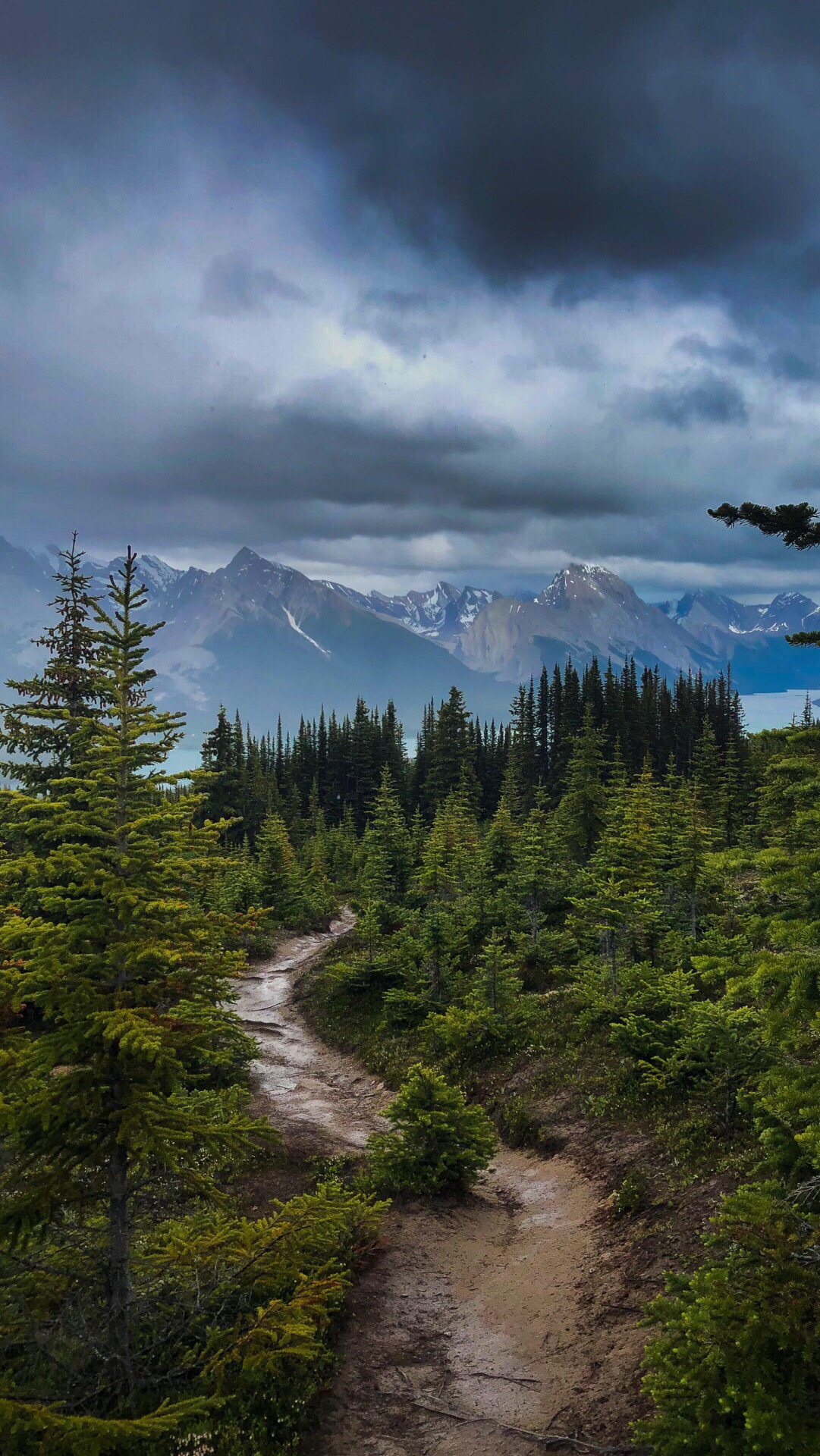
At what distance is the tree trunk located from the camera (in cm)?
780

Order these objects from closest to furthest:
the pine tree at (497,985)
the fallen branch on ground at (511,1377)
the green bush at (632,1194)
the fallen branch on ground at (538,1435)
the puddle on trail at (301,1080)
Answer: the fallen branch on ground at (538,1435)
the fallen branch on ground at (511,1377)
the green bush at (632,1194)
the puddle on trail at (301,1080)
the pine tree at (497,985)

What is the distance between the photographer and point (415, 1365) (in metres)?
9.86

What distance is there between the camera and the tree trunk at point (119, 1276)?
7801 mm

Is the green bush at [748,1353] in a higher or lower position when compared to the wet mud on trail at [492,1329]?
higher

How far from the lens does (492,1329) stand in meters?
10.7

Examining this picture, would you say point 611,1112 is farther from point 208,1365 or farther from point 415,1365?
point 208,1365

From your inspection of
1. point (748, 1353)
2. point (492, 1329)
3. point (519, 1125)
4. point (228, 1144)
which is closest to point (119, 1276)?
point (228, 1144)

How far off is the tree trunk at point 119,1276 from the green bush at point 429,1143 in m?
6.80

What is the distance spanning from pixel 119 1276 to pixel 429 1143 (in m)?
7.77

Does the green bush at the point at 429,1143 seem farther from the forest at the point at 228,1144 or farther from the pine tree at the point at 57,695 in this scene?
the pine tree at the point at 57,695

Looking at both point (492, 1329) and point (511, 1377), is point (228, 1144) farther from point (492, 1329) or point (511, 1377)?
point (492, 1329)

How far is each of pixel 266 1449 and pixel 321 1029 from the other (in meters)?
20.1

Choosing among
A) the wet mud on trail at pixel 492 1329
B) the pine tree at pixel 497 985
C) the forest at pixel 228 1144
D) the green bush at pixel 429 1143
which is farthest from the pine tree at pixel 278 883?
the green bush at pixel 429 1143

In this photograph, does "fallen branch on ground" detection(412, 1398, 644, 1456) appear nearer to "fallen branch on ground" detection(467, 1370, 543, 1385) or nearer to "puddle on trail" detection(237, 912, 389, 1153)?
"fallen branch on ground" detection(467, 1370, 543, 1385)
